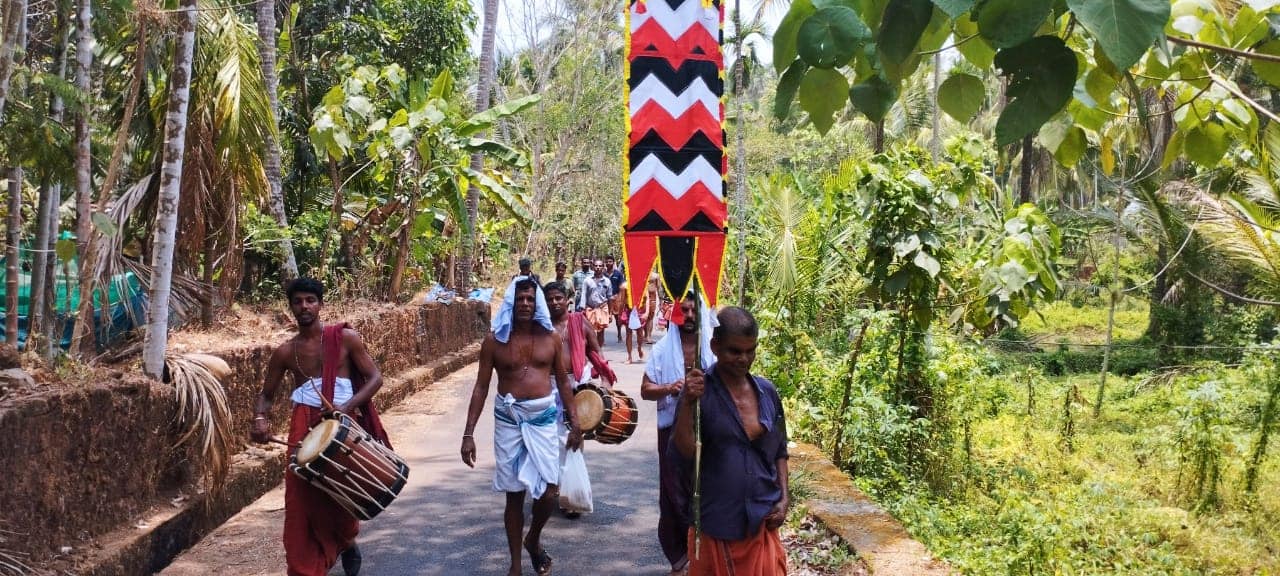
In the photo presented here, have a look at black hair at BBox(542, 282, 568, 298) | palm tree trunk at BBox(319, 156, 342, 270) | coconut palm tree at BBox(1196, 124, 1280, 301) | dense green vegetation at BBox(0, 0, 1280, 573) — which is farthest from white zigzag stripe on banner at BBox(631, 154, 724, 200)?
palm tree trunk at BBox(319, 156, 342, 270)

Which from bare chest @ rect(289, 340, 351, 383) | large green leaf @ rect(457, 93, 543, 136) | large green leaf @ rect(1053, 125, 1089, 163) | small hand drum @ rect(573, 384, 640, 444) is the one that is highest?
large green leaf @ rect(457, 93, 543, 136)

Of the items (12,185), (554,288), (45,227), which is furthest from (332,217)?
(554,288)

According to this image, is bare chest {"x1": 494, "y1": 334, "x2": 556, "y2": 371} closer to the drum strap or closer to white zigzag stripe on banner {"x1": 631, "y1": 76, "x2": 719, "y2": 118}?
the drum strap

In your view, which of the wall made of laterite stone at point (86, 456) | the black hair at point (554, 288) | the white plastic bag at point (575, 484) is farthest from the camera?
the black hair at point (554, 288)

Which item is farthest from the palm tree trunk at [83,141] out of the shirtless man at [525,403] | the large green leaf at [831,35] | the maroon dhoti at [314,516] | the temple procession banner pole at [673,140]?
the large green leaf at [831,35]

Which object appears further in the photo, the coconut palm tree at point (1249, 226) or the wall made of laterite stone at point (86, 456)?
the coconut palm tree at point (1249, 226)

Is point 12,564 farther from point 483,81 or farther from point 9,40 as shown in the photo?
point 483,81

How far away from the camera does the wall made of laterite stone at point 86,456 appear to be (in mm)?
5156

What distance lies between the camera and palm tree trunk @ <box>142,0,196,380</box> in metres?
7.05

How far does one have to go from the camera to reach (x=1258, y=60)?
3512mm

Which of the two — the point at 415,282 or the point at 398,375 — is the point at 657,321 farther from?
the point at 398,375

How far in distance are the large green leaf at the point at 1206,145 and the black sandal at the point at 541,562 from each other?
13.9 ft

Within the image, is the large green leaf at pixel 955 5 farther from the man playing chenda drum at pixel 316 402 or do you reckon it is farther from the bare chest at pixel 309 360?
the bare chest at pixel 309 360

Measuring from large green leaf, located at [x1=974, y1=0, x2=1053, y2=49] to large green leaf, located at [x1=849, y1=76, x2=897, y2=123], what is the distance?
618mm
